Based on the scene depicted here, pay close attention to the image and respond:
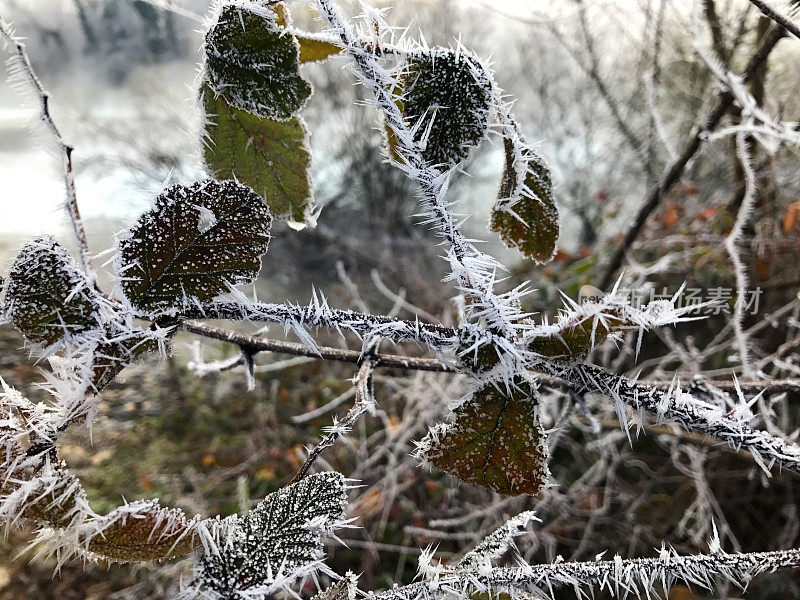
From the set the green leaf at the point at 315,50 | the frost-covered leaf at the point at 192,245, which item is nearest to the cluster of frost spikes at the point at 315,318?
the frost-covered leaf at the point at 192,245

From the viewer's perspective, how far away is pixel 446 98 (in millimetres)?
209

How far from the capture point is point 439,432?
20 cm

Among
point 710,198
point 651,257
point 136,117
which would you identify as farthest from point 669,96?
point 136,117

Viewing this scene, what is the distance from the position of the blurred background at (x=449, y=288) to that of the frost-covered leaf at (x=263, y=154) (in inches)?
0.4

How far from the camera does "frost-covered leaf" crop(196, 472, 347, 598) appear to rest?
0.58 feet

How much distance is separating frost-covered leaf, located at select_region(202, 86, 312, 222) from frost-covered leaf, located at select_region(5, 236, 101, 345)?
0.29 ft

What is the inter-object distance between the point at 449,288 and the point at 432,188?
6.69ft

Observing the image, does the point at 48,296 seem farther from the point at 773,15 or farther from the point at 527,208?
the point at 773,15

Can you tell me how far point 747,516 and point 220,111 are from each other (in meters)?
1.48

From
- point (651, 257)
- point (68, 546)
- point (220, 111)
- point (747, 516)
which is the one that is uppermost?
point (220, 111)

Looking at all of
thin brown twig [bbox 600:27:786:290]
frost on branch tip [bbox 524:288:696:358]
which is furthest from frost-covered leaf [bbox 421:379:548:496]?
thin brown twig [bbox 600:27:786:290]

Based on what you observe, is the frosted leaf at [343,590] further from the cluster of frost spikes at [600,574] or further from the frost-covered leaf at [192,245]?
the frost-covered leaf at [192,245]

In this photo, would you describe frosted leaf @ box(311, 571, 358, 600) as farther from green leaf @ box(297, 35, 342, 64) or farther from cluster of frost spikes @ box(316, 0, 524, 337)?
green leaf @ box(297, 35, 342, 64)

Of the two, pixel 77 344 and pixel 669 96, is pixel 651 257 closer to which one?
pixel 669 96
